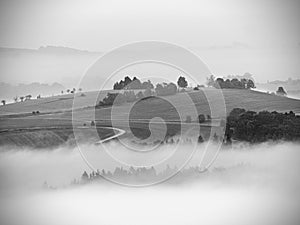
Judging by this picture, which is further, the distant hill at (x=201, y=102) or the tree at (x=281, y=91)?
the tree at (x=281, y=91)

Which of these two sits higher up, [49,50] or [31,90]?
[49,50]

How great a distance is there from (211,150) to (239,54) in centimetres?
81

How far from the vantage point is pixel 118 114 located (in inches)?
142

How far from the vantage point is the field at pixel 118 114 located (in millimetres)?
3592

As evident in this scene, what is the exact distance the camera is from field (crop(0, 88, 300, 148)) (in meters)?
3.59

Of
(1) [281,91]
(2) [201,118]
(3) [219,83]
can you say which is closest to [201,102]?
(2) [201,118]

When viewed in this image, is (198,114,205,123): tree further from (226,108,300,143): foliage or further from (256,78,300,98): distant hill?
(256,78,300,98): distant hill

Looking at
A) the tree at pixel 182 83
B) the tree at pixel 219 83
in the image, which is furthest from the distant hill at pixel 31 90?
the tree at pixel 219 83

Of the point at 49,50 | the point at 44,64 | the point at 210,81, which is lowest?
the point at 210,81

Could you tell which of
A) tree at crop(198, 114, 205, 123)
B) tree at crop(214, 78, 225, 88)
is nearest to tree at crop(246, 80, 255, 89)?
tree at crop(214, 78, 225, 88)

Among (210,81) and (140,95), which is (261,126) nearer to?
(210,81)

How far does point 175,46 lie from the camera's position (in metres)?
3.60

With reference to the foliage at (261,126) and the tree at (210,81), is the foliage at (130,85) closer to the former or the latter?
the tree at (210,81)

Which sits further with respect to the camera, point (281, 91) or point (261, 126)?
point (281, 91)
